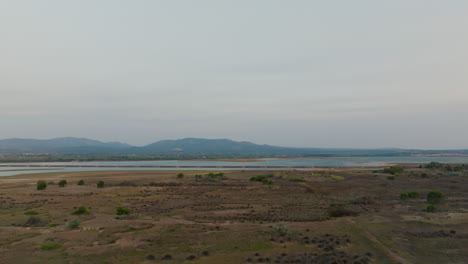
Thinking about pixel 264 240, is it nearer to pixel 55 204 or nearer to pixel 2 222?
pixel 2 222

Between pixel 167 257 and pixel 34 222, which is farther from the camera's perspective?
pixel 34 222

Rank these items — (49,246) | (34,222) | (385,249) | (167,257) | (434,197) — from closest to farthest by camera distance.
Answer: (167,257) < (385,249) < (49,246) < (34,222) < (434,197)

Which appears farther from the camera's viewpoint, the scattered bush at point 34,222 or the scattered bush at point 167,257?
the scattered bush at point 34,222

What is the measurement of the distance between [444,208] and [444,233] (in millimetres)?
13320

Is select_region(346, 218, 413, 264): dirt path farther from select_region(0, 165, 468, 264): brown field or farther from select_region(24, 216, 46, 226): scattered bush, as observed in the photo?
select_region(24, 216, 46, 226): scattered bush

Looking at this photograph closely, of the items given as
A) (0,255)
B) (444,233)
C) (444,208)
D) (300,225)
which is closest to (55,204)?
(0,255)

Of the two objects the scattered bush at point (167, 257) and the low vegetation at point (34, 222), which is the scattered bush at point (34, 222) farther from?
the scattered bush at point (167, 257)

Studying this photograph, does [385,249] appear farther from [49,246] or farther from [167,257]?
[49,246]

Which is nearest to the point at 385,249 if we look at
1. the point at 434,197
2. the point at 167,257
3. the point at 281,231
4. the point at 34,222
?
the point at 281,231

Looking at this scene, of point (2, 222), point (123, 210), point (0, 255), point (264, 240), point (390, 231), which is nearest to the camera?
point (0, 255)

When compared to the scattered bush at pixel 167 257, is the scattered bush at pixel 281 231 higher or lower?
higher

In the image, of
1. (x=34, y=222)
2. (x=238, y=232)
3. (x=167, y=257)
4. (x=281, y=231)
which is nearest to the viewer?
(x=167, y=257)

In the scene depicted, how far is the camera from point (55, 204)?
1610 inches

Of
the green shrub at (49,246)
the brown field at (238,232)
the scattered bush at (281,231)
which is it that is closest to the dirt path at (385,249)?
the brown field at (238,232)
